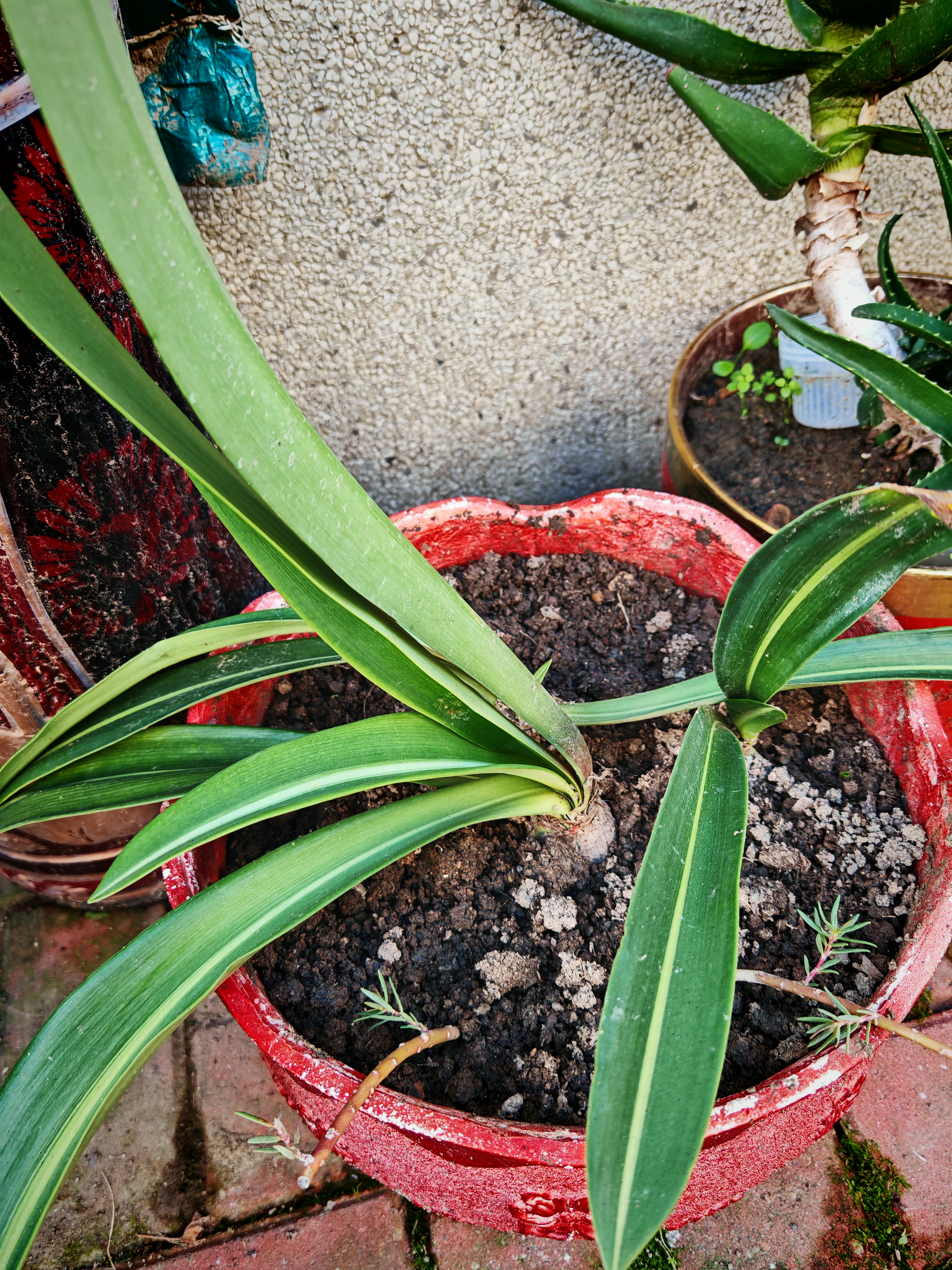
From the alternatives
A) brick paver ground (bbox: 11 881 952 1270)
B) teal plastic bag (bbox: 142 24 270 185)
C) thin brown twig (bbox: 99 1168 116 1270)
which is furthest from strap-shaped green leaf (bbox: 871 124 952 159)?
thin brown twig (bbox: 99 1168 116 1270)

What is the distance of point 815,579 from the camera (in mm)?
530

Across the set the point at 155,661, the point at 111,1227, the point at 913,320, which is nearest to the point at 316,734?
the point at 155,661

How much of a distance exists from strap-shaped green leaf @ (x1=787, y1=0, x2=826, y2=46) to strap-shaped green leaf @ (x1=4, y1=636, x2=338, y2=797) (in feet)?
2.81

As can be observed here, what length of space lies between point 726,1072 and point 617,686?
15.9 inches

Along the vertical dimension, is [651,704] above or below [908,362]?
below

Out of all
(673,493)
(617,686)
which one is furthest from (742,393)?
(617,686)

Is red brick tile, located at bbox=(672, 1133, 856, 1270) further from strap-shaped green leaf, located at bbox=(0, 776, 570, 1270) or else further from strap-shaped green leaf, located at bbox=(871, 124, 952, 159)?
strap-shaped green leaf, located at bbox=(871, 124, 952, 159)

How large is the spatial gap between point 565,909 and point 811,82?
3.13 ft

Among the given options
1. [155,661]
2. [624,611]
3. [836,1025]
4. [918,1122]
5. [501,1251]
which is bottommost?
[918,1122]

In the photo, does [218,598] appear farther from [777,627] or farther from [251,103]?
[777,627]

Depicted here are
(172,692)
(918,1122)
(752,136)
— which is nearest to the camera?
(172,692)

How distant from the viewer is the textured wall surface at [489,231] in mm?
909

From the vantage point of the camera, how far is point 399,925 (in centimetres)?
74

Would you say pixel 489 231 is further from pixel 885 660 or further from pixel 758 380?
pixel 885 660
